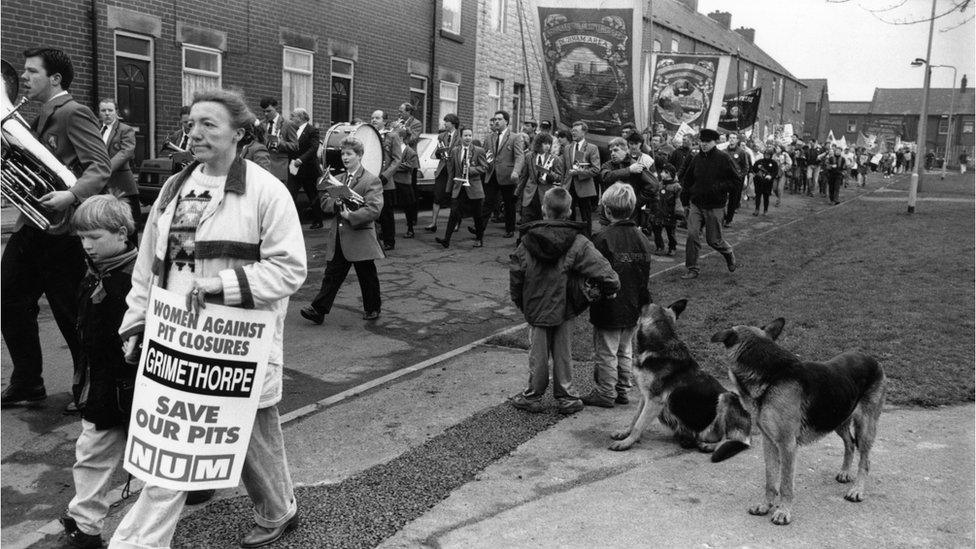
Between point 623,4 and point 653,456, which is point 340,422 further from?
point 623,4

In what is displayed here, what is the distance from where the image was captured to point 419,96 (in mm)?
23094

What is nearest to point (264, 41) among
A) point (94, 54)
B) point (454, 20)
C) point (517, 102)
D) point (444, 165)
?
point (94, 54)

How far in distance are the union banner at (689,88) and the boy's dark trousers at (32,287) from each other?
11214mm

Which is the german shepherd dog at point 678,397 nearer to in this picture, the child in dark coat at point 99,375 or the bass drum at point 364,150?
the child in dark coat at point 99,375

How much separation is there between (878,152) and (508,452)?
60.8m

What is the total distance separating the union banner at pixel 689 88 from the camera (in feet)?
47.7

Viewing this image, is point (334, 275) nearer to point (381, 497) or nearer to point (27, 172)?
point (27, 172)

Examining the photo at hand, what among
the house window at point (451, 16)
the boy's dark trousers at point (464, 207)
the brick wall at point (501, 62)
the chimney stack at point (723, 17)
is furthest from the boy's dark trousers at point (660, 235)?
the chimney stack at point (723, 17)

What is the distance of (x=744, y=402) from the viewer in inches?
166

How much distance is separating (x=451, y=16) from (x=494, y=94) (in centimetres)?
376

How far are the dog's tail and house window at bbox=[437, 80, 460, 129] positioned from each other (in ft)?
64.7

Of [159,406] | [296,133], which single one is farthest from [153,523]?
[296,133]

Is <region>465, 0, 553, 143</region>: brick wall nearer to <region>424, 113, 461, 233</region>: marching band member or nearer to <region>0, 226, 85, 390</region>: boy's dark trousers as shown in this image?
<region>424, 113, 461, 233</region>: marching band member

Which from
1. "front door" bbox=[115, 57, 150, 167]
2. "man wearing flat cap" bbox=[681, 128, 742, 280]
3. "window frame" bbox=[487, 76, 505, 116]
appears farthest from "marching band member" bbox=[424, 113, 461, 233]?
"window frame" bbox=[487, 76, 505, 116]
